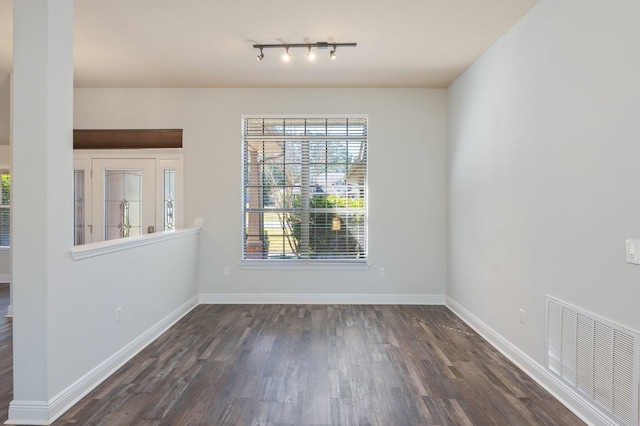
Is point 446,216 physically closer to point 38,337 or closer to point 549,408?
point 549,408

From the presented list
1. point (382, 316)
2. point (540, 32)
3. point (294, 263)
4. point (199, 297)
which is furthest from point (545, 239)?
point (199, 297)

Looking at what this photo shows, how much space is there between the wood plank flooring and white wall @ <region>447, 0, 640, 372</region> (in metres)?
0.50

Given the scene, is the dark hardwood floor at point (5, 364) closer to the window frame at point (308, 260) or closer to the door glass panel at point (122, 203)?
the door glass panel at point (122, 203)

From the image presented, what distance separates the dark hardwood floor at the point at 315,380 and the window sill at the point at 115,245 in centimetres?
95

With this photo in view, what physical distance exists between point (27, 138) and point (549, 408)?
12.0 feet

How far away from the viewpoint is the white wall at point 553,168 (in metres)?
1.98

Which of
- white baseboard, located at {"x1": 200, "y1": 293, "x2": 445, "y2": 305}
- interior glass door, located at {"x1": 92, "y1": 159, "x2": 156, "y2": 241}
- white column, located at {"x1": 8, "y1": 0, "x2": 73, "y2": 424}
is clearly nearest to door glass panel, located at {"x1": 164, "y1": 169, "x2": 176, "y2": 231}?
interior glass door, located at {"x1": 92, "y1": 159, "x2": 156, "y2": 241}

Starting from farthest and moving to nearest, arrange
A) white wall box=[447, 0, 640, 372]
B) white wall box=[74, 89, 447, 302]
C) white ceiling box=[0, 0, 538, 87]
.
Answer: white wall box=[74, 89, 447, 302] < white ceiling box=[0, 0, 538, 87] < white wall box=[447, 0, 640, 372]

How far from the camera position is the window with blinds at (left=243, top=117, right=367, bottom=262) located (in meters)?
4.90

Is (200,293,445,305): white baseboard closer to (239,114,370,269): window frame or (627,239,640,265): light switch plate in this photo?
(239,114,370,269): window frame

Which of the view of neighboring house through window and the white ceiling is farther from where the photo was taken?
the view of neighboring house through window

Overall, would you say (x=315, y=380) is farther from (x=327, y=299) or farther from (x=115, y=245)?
(x=327, y=299)

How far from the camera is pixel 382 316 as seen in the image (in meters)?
4.28

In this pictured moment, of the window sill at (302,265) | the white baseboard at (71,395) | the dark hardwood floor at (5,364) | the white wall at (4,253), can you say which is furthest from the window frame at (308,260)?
the white wall at (4,253)
